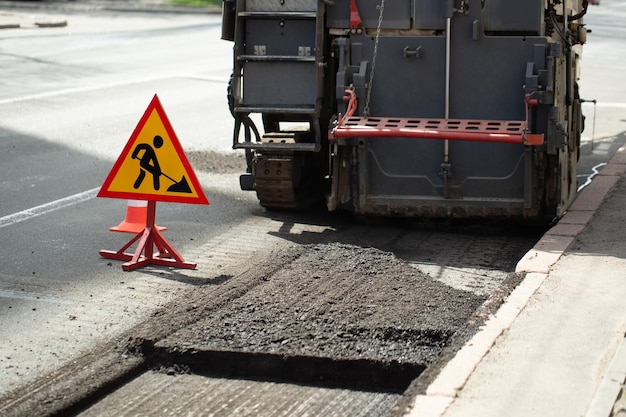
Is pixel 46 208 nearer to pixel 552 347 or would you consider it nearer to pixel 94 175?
pixel 94 175

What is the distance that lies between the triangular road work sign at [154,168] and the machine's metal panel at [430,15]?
2.37 metres

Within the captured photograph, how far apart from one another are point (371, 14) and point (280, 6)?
835 mm

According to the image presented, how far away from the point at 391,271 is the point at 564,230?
1.89 m

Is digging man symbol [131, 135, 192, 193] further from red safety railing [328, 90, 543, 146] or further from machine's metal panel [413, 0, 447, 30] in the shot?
machine's metal panel [413, 0, 447, 30]

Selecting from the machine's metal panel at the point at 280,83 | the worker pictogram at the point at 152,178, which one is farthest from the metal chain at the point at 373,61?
the worker pictogram at the point at 152,178

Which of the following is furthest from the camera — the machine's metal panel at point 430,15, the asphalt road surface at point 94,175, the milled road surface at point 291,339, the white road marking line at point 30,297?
the machine's metal panel at point 430,15

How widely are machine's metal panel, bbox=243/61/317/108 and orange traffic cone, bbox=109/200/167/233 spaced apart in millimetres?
1319

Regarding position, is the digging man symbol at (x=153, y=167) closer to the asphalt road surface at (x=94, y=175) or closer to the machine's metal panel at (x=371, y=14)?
the asphalt road surface at (x=94, y=175)

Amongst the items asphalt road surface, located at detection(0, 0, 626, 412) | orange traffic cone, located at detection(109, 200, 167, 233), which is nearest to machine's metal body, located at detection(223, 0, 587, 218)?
asphalt road surface, located at detection(0, 0, 626, 412)

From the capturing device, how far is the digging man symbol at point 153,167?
30.9 feet

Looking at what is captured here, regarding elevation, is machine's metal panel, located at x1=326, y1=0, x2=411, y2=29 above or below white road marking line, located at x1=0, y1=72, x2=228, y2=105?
above

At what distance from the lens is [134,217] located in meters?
10.5

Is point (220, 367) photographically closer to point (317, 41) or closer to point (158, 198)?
point (158, 198)

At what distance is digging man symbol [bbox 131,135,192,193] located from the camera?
9.41 meters
